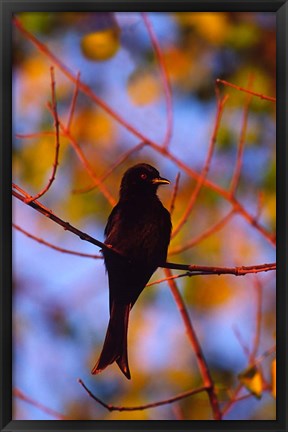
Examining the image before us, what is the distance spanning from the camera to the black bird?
2.49 metres

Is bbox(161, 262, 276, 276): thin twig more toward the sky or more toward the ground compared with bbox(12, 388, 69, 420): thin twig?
more toward the sky

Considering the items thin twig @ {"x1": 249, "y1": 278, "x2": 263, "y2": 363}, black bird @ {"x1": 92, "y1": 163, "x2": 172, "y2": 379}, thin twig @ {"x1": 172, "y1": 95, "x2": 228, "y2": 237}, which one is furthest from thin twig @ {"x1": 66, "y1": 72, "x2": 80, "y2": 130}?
thin twig @ {"x1": 249, "y1": 278, "x2": 263, "y2": 363}

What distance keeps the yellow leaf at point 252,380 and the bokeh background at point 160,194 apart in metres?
0.03

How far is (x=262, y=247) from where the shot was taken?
257cm

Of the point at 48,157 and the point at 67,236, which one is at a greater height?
the point at 48,157

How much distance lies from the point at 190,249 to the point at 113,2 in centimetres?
89

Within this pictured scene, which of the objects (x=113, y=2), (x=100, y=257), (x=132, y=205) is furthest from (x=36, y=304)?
(x=113, y=2)

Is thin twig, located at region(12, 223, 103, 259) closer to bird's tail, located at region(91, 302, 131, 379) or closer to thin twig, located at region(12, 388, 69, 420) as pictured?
bird's tail, located at region(91, 302, 131, 379)

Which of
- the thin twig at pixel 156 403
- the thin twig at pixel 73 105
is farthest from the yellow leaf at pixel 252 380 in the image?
the thin twig at pixel 73 105

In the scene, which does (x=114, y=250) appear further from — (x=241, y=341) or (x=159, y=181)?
(x=241, y=341)

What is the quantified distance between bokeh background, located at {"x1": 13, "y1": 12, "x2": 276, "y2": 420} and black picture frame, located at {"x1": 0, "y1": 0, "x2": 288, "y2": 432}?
0.08ft

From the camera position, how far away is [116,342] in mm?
2525

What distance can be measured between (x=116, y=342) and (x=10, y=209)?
0.57m

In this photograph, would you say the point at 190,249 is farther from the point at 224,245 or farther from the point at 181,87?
the point at 181,87
